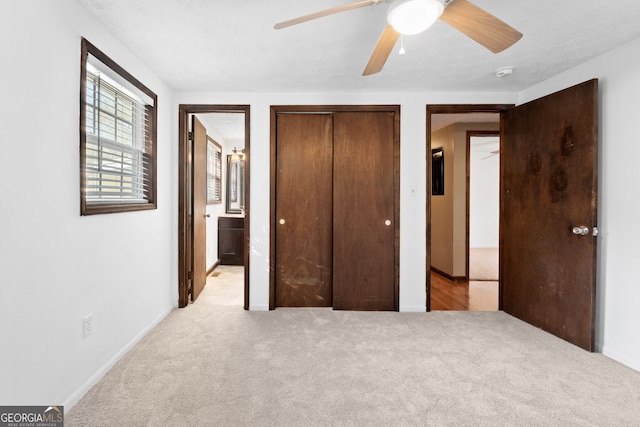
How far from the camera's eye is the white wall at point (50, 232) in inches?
51.6

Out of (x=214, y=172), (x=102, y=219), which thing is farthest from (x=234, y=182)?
(x=102, y=219)

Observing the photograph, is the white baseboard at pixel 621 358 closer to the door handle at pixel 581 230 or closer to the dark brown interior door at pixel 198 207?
the door handle at pixel 581 230

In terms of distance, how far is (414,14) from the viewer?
4.23 feet

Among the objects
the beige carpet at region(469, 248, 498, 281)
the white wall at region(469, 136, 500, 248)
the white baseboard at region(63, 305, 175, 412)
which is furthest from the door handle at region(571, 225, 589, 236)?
the white wall at region(469, 136, 500, 248)

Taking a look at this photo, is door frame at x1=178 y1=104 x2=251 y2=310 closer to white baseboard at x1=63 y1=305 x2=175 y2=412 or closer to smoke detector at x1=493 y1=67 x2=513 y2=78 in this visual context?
white baseboard at x1=63 y1=305 x2=175 y2=412

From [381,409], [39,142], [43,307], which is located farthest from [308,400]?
[39,142]

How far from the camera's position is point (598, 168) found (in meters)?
2.35

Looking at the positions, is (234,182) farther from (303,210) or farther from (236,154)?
(303,210)

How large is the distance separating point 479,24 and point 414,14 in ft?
1.19

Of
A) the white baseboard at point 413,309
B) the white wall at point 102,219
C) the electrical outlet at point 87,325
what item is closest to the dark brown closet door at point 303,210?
the white wall at point 102,219

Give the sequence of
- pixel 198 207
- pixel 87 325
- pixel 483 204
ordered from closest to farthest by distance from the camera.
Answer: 1. pixel 87 325
2. pixel 198 207
3. pixel 483 204

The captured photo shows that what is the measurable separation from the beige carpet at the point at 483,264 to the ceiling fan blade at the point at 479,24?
3928mm

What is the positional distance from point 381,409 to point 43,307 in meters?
1.78

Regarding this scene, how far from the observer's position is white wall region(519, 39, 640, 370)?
214 cm
